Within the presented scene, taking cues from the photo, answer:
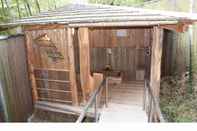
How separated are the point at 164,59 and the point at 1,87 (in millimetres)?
7042

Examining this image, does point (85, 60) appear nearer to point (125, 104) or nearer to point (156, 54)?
point (125, 104)

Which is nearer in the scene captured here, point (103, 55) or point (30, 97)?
point (30, 97)

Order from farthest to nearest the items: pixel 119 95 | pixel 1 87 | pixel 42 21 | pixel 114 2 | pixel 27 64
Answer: pixel 114 2
pixel 119 95
pixel 27 64
pixel 42 21
pixel 1 87

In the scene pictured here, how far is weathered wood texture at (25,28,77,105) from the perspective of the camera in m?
7.20

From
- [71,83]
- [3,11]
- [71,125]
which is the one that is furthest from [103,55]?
[71,125]

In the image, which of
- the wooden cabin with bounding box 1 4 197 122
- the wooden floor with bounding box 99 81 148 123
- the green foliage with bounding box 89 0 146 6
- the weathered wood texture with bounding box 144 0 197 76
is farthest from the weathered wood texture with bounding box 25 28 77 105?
the green foliage with bounding box 89 0 146 6

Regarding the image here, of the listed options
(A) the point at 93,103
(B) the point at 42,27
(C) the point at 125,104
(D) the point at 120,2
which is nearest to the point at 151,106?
(A) the point at 93,103

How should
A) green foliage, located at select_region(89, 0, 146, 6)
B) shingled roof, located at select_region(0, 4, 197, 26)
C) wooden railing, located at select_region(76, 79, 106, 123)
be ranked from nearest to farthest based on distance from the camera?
wooden railing, located at select_region(76, 79, 106, 123) → shingled roof, located at select_region(0, 4, 197, 26) → green foliage, located at select_region(89, 0, 146, 6)

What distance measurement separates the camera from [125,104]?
7.74 m

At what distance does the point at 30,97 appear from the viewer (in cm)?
803

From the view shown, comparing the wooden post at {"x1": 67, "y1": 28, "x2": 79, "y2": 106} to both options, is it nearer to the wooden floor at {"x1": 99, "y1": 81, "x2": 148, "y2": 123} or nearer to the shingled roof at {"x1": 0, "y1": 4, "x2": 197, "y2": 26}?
the shingled roof at {"x1": 0, "y1": 4, "x2": 197, "y2": 26}

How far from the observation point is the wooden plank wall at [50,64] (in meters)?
7.22

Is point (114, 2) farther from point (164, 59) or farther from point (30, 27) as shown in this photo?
point (30, 27)

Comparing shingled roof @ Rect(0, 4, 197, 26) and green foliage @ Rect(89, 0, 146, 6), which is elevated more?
green foliage @ Rect(89, 0, 146, 6)
